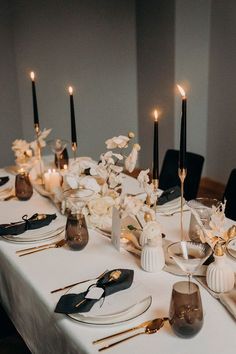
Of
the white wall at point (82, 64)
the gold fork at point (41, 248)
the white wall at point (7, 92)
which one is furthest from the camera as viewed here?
the white wall at point (82, 64)

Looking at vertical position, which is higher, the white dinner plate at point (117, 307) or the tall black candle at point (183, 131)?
the tall black candle at point (183, 131)

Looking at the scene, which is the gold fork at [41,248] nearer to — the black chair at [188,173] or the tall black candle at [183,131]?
the tall black candle at [183,131]

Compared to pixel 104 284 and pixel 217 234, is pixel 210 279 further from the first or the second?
pixel 104 284

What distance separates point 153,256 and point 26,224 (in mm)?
590

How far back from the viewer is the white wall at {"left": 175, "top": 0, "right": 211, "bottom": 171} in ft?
13.8

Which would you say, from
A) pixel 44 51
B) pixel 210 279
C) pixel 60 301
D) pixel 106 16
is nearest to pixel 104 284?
pixel 60 301

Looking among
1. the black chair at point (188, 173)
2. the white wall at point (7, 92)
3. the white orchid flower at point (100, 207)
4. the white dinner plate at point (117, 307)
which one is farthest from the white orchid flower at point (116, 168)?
the white wall at point (7, 92)

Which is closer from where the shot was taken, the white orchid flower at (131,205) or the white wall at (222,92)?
the white orchid flower at (131,205)

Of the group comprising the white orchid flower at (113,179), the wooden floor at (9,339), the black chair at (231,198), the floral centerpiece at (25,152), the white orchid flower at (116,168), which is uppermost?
the white orchid flower at (116,168)

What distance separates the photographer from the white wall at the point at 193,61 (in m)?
4.20

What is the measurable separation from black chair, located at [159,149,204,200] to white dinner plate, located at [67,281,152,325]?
50.8 inches

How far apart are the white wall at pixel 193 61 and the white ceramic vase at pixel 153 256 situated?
3110mm

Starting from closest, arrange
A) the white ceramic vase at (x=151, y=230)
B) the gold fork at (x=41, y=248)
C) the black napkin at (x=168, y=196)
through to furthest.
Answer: the white ceramic vase at (x=151, y=230) → the gold fork at (x=41, y=248) → the black napkin at (x=168, y=196)

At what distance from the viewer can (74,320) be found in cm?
117
